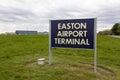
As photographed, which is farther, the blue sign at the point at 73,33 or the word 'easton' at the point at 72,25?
the word 'easton' at the point at 72,25

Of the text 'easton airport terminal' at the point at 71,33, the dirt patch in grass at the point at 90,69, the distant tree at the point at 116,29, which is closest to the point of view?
the dirt patch in grass at the point at 90,69

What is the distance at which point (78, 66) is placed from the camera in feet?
33.5

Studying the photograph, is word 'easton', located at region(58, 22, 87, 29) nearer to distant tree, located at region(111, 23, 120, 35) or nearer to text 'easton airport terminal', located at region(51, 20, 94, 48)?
text 'easton airport terminal', located at region(51, 20, 94, 48)

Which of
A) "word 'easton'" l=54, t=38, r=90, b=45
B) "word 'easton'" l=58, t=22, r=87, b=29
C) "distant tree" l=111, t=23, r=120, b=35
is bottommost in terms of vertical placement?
"word 'easton'" l=54, t=38, r=90, b=45

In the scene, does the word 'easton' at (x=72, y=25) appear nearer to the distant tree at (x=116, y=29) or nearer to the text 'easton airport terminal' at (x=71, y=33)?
the text 'easton airport terminal' at (x=71, y=33)

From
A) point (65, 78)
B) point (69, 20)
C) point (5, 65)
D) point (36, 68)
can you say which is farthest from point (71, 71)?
point (5, 65)

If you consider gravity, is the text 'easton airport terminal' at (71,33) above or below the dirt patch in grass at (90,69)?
above

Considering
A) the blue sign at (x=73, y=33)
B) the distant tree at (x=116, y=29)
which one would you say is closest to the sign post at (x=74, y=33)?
the blue sign at (x=73, y=33)

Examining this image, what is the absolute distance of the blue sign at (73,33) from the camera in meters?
9.56

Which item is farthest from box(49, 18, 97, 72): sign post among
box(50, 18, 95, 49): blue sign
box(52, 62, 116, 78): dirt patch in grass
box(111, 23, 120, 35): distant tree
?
box(111, 23, 120, 35): distant tree

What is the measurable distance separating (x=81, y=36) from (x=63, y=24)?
0.96m

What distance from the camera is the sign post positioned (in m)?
9.52

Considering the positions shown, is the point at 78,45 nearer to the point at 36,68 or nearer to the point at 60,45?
the point at 60,45

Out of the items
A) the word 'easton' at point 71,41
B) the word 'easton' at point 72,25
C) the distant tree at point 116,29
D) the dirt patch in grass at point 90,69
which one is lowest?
the dirt patch in grass at point 90,69
